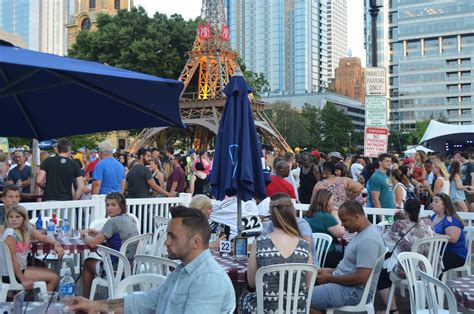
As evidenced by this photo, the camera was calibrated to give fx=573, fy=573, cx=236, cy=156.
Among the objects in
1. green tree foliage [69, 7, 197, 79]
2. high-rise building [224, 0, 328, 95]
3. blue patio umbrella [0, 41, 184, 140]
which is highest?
high-rise building [224, 0, 328, 95]

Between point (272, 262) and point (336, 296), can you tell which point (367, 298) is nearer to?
point (336, 296)

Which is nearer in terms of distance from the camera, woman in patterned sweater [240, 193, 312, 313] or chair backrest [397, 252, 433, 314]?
woman in patterned sweater [240, 193, 312, 313]

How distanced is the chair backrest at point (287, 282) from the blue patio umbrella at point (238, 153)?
6.23 ft

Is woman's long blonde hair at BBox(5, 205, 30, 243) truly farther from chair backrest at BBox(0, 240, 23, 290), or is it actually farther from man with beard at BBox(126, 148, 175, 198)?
man with beard at BBox(126, 148, 175, 198)

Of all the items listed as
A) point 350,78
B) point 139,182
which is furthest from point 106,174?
point 350,78

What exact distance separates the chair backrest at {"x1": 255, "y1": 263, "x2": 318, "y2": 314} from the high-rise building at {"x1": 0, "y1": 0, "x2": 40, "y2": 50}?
145 metres

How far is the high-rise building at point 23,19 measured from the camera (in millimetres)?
142125

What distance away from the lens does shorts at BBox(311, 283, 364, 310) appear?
15.8 feet

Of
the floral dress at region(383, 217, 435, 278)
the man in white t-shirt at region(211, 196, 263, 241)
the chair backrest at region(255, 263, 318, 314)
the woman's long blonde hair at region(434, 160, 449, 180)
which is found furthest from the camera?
the woman's long blonde hair at region(434, 160, 449, 180)

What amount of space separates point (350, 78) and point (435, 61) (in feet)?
207

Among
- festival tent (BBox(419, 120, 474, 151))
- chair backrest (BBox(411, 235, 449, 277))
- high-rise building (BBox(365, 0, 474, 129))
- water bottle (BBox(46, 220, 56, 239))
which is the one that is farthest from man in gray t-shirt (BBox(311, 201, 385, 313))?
high-rise building (BBox(365, 0, 474, 129))

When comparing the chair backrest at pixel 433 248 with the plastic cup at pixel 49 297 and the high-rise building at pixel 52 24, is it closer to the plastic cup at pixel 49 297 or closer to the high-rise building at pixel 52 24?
Result: the plastic cup at pixel 49 297

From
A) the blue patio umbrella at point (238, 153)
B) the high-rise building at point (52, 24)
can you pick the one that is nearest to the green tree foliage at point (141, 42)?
the blue patio umbrella at point (238, 153)

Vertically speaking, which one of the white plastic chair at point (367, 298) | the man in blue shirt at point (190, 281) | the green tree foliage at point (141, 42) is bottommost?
the white plastic chair at point (367, 298)
